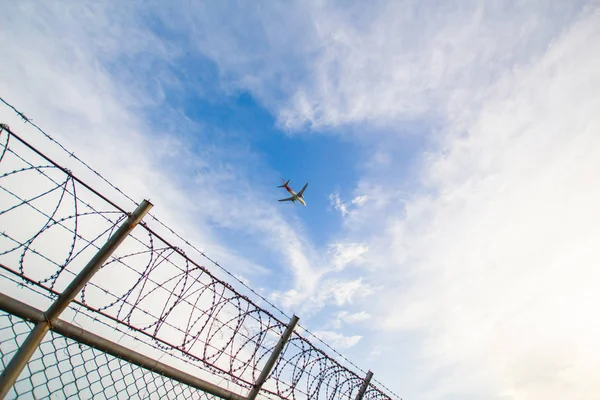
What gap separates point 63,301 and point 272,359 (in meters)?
2.90

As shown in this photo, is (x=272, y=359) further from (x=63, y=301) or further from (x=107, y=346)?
(x=63, y=301)

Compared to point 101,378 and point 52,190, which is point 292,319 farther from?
point 52,190

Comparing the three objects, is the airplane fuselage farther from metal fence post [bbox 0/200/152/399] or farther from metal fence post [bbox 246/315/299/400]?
metal fence post [bbox 0/200/152/399]

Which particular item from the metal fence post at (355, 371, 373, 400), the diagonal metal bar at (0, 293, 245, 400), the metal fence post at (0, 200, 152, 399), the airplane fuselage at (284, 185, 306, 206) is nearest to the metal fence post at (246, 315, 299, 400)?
the diagonal metal bar at (0, 293, 245, 400)

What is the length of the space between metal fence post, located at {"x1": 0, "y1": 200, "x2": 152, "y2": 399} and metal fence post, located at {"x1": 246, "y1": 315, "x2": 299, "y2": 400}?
2.58 meters

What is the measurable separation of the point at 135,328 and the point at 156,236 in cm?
107

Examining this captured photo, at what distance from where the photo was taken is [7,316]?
2.35m

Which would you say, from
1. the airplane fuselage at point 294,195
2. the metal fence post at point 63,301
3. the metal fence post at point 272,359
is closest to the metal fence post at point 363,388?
the metal fence post at point 272,359

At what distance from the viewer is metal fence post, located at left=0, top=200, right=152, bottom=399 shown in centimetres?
228

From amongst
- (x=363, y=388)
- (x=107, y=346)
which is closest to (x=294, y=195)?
(x=363, y=388)

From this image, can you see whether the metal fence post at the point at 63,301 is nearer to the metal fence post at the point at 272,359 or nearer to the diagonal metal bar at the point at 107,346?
the diagonal metal bar at the point at 107,346

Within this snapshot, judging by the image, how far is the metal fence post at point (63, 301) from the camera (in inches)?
89.7

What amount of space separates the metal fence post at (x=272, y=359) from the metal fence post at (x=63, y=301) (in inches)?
101

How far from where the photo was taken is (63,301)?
2.58 meters
